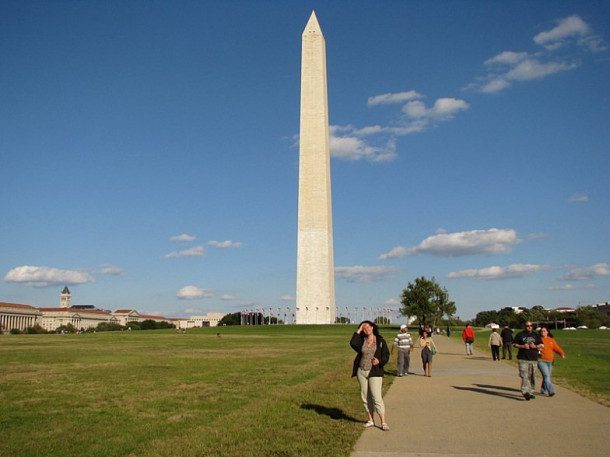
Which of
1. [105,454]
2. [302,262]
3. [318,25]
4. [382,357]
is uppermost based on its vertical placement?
[318,25]

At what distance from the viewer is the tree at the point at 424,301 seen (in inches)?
3113

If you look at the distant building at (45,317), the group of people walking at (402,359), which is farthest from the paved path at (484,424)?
the distant building at (45,317)

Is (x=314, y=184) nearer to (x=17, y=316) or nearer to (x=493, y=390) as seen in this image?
(x=493, y=390)

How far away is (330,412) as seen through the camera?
1047cm

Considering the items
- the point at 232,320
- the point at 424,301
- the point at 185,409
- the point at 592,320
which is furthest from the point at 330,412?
the point at 232,320

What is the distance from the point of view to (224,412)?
10492 mm

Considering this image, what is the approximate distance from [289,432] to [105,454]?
254 centimetres

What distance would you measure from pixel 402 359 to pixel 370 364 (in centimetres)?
869

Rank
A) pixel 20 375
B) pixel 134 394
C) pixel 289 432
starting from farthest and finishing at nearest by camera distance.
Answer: pixel 20 375
pixel 134 394
pixel 289 432

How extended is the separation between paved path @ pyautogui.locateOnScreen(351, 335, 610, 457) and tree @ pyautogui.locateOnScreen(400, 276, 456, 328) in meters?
65.4

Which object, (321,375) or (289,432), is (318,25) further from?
(289,432)

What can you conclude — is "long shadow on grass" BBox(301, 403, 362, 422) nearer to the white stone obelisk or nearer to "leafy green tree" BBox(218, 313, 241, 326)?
the white stone obelisk

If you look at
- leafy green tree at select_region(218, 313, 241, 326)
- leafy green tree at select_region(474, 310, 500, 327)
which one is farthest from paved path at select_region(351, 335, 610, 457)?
leafy green tree at select_region(474, 310, 500, 327)

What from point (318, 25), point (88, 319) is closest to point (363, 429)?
point (318, 25)
